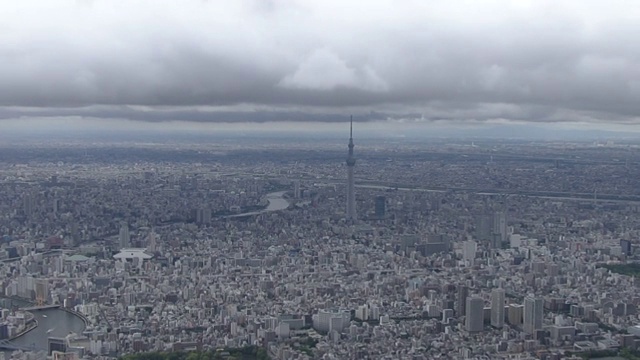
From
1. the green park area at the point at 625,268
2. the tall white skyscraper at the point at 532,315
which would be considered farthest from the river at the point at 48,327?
the green park area at the point at 625,268

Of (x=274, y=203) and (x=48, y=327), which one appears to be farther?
(x=274, y=203)

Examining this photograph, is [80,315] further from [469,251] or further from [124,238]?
[469,251]

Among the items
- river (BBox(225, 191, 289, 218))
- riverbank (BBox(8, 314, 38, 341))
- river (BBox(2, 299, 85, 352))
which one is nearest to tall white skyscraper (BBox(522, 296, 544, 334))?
river (BBox(2, 299, 85, 352))

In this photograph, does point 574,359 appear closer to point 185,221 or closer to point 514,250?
point 514,250

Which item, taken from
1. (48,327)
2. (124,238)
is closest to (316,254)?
(124,238)

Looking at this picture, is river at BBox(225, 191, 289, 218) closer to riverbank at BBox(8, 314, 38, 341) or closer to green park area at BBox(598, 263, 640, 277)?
green park area at BBox(598, 263, 640, 277)
